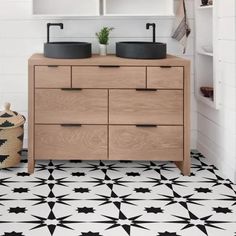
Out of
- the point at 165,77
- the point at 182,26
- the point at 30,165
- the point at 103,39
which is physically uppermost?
the point at 182,26

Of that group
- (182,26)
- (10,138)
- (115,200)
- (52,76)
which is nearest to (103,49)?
(52,76)

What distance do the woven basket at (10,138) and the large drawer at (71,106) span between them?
0.26 metres

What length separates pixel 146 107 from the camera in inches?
135

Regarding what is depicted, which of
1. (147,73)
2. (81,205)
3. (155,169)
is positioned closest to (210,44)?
(147,73)

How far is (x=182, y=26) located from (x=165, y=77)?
0.70m

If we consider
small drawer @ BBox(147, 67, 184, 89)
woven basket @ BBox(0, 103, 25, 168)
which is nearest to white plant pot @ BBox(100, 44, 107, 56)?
small drawer @ BBox(147, 67, 184, 89)

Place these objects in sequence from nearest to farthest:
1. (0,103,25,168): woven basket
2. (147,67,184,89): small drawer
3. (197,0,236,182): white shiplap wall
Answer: (197,0,236,182): white shiplap wall, (147,67,184,89): small drawer, (0,103,25,168): woven basket

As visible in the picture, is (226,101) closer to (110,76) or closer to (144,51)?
(144,51)

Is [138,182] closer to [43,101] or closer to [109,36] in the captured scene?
[43,101]

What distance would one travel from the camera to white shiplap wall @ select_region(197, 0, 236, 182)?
10.7 feet

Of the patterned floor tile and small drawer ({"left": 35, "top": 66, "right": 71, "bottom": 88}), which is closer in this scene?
the patterned floor tile

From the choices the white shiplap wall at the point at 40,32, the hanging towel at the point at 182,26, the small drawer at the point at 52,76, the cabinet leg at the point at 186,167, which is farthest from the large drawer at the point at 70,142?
the hanging towel at the point at 182,26

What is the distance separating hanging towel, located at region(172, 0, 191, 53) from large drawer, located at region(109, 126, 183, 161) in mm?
869

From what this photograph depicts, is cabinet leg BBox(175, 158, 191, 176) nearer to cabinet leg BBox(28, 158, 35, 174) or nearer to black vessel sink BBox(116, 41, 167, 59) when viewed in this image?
black vessel sink BBox(116, 41, 167, 59)
